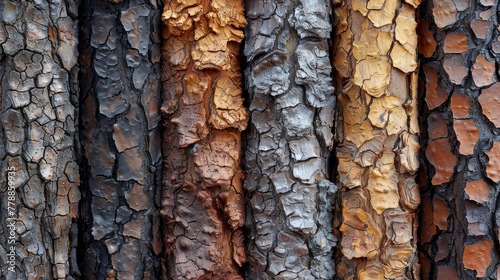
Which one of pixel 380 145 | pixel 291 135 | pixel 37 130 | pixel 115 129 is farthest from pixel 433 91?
pixel 37 130

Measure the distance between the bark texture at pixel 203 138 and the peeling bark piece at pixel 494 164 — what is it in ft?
1.77

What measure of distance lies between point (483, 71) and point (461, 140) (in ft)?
0.52

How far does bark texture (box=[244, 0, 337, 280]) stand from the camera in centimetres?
125

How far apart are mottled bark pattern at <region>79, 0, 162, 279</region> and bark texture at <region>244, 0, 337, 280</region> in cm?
25

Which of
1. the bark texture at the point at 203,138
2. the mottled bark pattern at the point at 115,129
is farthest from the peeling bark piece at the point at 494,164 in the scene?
the mottled bark pattern at the point at 115,129

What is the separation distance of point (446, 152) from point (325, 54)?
35 cm

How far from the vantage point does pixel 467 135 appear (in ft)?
4.07

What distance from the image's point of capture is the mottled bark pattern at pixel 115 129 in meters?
1.26

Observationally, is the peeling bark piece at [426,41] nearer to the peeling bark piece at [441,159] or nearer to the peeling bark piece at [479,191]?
the peeling bark piece at [441,159]

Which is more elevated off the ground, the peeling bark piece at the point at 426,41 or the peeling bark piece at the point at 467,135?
the peeling bark piece at the point at 426,41

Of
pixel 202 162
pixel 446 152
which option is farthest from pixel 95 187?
pixel 446 152

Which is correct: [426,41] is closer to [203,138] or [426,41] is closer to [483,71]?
[483,71]

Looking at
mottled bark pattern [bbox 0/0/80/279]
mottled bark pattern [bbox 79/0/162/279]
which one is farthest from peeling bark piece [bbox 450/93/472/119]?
mottled bark pattern [bbox 0/0/80/279]

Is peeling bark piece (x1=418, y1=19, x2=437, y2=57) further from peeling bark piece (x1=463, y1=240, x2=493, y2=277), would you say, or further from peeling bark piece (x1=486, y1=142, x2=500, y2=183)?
peeling bark piece (x1=463, y1=240, x2=493, y2=277)
